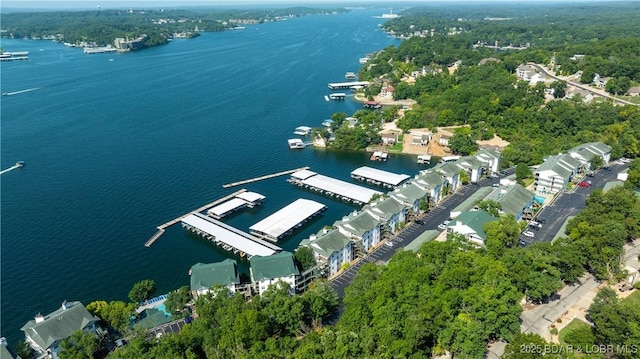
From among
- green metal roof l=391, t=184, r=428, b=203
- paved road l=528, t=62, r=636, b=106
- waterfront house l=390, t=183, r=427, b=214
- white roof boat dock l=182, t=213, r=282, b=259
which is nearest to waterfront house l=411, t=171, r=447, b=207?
green metal roof l=391, t=184, r=428, b=203

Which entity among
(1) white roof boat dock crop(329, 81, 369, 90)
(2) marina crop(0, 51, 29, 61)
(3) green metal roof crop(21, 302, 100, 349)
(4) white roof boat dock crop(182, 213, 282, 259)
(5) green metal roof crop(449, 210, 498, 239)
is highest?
(2) marina crop(0, 51, 29, 61)

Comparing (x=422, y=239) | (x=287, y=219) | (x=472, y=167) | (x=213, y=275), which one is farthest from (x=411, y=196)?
(x=213, y=275)

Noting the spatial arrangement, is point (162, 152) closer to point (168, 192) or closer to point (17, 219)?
point (168, 192)

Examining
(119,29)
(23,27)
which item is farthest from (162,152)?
(23,27)

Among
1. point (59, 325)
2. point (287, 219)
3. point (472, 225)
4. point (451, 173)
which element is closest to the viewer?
point (59, 325)

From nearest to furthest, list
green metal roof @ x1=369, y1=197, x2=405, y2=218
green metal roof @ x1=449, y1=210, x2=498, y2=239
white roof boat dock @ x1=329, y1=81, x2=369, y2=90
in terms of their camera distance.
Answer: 1. green metal roof @ x1=449, y1=210, x2=498, y2=239
2. green metal roof @ x1=369, y1=197, x2=405, y2=218
3. white roof boat dock @ x1=329, y1=81, x2=369, y2=90

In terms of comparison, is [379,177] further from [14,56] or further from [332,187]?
[14,56]

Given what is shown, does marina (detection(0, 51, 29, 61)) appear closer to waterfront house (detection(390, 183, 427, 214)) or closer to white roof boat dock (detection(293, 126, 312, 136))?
white roof boat dock (detection(293, 126, 312, 136))

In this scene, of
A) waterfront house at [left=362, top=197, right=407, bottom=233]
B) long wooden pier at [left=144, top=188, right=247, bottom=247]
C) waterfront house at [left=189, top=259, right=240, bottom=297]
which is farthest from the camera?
long wooden pier at [left=144, top=188, right=247, bottom=247]
